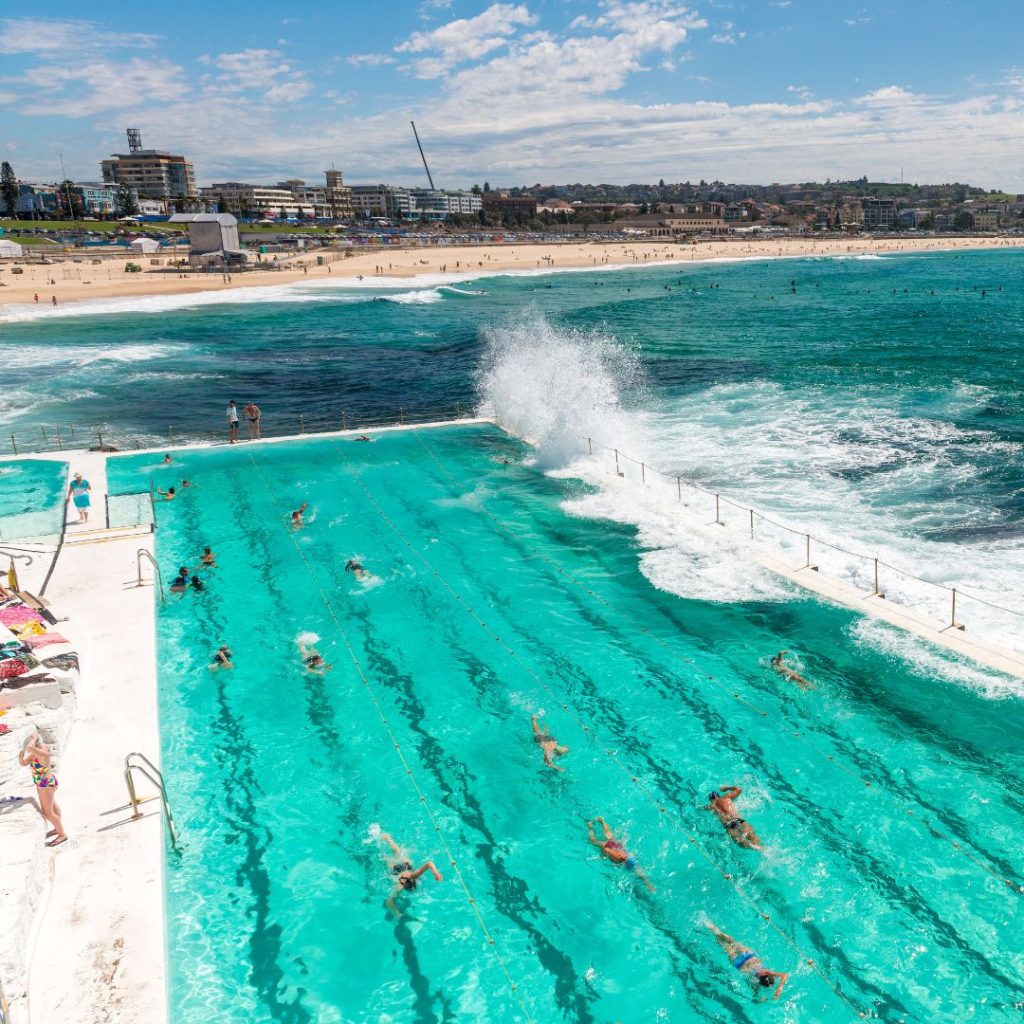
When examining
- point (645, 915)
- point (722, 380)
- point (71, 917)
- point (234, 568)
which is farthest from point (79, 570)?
point (722, 380)

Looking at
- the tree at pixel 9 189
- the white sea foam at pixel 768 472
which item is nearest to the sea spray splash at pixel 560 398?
the white sea foam at pixel 768 472

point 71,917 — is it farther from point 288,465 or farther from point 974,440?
point 974,440

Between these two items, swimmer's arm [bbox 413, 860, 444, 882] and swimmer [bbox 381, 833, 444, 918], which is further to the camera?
swimmer's arm [bbox 413, 860, 444, 882]

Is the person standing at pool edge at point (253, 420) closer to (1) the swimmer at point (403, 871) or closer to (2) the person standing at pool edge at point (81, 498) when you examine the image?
(2) the person standing at pool edge at point (81, 498)

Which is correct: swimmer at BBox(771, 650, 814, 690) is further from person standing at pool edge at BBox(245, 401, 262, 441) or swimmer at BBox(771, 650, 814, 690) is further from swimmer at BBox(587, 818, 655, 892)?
person standing at pool edge at BBox(245, 401, 262, 441)

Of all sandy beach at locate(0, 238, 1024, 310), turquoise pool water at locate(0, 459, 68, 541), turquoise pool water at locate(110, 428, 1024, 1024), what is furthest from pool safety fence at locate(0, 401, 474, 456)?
sandy beach at locate(0, 238, 1024, 310)

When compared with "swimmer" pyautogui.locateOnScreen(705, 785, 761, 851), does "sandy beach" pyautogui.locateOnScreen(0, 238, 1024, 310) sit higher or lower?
higher
